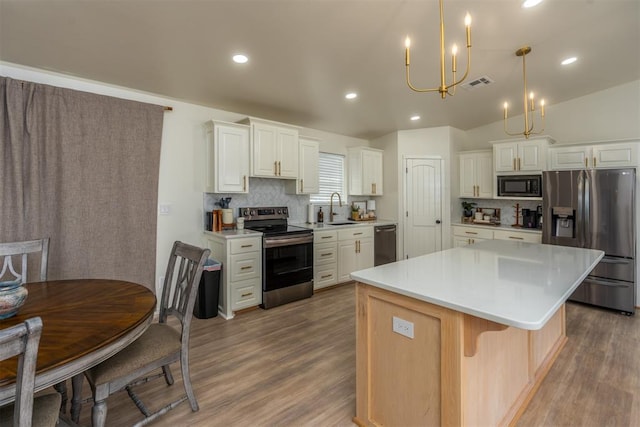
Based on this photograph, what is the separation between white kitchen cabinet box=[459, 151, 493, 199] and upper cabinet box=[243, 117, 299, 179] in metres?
2.99

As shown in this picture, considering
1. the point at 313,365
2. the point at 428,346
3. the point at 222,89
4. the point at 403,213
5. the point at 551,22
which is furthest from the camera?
the point at 403,213

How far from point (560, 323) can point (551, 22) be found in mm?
2671

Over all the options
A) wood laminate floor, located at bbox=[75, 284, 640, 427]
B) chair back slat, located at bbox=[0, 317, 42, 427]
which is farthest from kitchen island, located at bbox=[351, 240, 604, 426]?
chair back slat, located at bbox=[0, 317, 42, 427]

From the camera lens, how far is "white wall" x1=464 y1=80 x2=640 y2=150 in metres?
3.97

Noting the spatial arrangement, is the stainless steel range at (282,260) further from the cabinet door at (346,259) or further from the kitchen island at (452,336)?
the kitchen island at (452,336)

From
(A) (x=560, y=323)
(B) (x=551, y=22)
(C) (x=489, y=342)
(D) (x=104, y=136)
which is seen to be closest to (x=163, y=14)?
(D) (x=104, y=136)

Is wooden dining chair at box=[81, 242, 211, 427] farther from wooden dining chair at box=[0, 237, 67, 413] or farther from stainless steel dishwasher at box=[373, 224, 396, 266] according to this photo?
stainless steel dishwasher at box=[373, 224, 396, 266]

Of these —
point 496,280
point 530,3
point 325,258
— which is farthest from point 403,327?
point 325,258

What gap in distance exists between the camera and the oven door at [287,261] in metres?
3.62

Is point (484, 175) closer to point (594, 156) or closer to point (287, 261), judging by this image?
point (594, 156)

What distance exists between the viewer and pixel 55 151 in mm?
2688

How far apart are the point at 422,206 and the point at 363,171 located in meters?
1.20

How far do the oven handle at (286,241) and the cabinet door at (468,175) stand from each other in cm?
298

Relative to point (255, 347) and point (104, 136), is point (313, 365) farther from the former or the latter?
point (104, 136)
